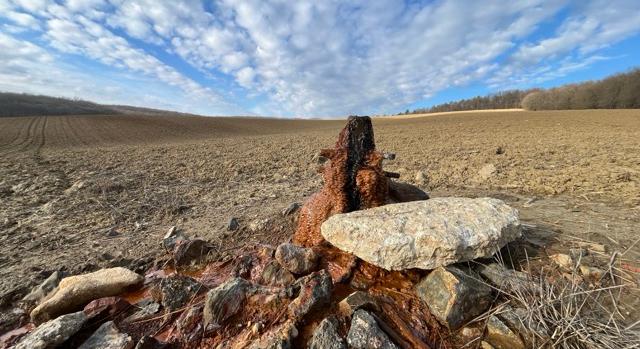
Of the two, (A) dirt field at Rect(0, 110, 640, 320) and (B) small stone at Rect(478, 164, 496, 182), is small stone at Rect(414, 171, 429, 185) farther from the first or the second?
(B) small stone at Rect(478, 164, 496, 182)

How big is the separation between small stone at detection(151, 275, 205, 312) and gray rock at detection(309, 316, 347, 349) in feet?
4.46

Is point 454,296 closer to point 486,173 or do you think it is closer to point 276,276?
point 276,276

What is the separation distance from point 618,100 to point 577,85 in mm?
11355

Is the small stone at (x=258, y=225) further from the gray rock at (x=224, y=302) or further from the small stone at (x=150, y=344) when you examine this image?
the small stone at (x=150, y=344)

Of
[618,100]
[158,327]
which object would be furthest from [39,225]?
[618,100]

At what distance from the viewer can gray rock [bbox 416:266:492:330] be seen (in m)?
2.46

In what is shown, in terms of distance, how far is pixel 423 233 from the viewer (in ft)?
9.05

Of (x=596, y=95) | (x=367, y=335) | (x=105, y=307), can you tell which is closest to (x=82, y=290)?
(x=105, y=307)

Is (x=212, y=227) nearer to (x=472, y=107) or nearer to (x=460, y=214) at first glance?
(x=460, y=214)

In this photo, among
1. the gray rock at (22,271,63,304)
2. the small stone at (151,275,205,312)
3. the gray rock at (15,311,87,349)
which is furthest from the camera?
the gray rock at (22,271,63,304)

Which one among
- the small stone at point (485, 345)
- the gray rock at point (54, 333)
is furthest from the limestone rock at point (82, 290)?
the small stone at point (485, 345)

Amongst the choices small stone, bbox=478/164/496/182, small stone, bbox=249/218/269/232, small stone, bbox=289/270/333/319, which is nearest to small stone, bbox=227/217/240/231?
small stone, bbox=249/218/269/232

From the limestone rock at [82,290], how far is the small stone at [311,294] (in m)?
1.99

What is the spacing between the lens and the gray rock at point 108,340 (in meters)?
2.41
